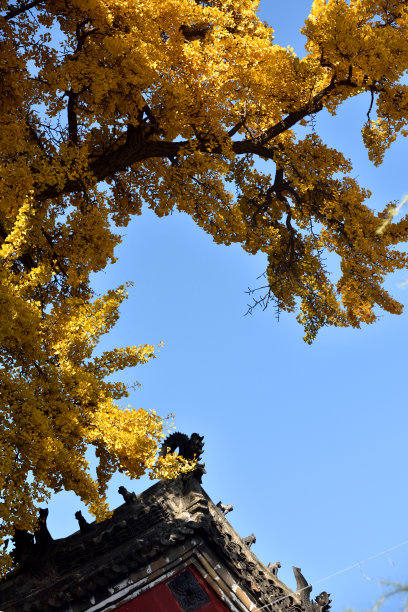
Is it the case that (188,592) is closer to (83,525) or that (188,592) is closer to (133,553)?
(133,553)

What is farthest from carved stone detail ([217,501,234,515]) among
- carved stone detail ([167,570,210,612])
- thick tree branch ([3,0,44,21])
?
thick tree branch ([3,0,44,21])

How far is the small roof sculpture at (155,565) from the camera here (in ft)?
34.8

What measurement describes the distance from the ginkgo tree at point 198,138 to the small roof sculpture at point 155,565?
120 centimetres

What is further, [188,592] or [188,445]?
[188,445]

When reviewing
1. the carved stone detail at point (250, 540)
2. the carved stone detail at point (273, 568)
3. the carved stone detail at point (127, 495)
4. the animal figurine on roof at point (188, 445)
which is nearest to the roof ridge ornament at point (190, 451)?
the animal figurine on roof at point (188, 445)

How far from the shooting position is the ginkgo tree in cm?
1473

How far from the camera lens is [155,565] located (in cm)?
1080

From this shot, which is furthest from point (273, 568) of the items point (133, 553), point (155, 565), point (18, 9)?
point (18, 9)

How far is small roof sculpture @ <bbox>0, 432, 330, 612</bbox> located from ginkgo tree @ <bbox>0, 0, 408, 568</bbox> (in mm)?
1199

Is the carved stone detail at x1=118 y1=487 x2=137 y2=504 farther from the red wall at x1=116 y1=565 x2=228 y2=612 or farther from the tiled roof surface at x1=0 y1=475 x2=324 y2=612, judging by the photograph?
the red wall at x1=116 y1=565 x2=228 y2=612

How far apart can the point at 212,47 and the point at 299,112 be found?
2.60m

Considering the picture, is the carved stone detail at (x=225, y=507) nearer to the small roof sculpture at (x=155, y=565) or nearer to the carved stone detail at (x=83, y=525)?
the small roof sculpture at (x=155, y=565)

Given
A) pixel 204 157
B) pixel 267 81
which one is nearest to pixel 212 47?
pixel 267 81

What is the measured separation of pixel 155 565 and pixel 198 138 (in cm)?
987
